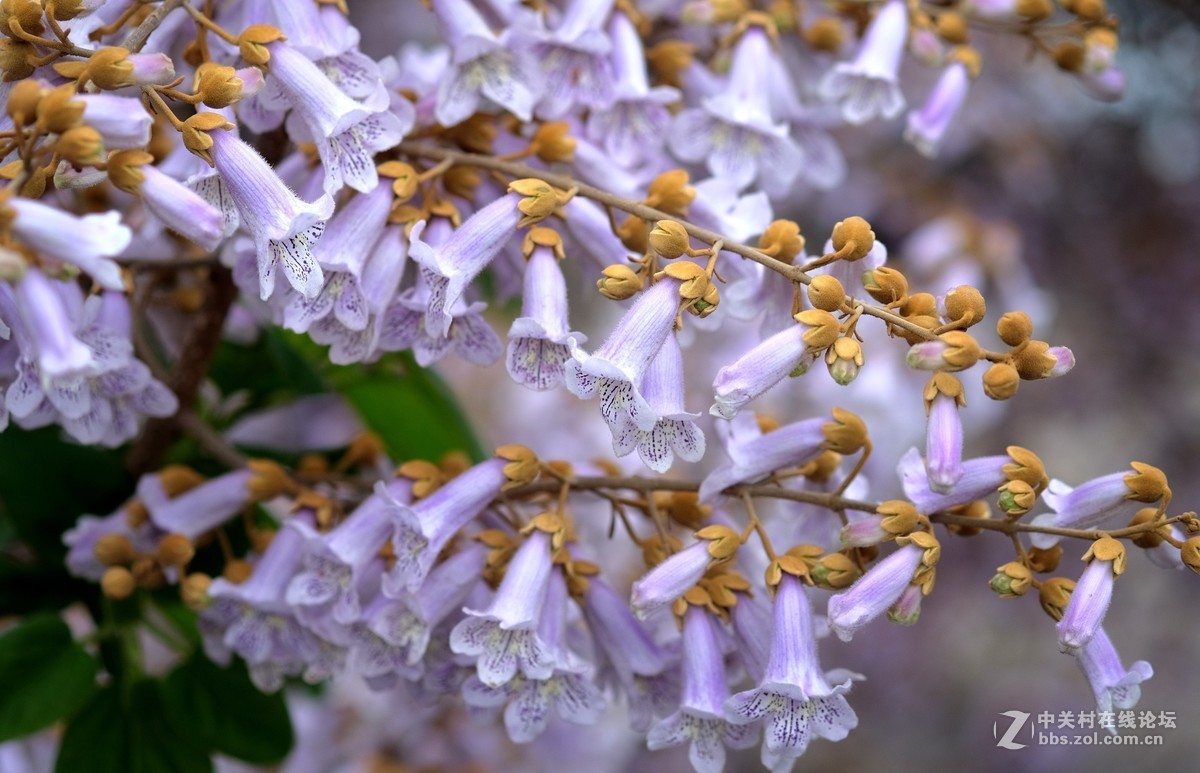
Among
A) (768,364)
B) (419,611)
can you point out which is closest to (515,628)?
(419,611)

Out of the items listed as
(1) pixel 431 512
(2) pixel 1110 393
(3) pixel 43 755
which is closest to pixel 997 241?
(2) pixel 1110 393

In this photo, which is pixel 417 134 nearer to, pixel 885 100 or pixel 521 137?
→ pixel 521 137

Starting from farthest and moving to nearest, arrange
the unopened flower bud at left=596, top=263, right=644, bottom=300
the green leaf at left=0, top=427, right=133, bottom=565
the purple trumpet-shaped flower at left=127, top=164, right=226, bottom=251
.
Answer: the green leaf at left=0, top=427, right=133, bottom=565
the unopened flower bud at left=596, top=263, right=644, bottom=300
the purple trumpet-shaped flower at left=127, top=164, right=226, bottom=251

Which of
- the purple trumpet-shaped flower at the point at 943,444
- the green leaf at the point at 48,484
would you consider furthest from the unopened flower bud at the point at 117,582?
the purple trumpet-shaped flower at the point at 943,444

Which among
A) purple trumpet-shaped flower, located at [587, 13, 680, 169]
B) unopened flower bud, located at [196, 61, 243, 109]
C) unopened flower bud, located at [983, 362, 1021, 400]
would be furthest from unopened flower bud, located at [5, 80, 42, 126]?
unopened flower bud, located at [983, 362, 1021, 400]

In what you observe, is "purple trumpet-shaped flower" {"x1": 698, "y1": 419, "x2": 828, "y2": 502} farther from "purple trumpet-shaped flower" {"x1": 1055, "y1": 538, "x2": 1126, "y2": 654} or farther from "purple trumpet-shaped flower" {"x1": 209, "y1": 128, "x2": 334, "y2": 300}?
"purple trumpet-shaped flower" {"x1": 209, "y1": 128, "x2": 334, "y2": 300}
